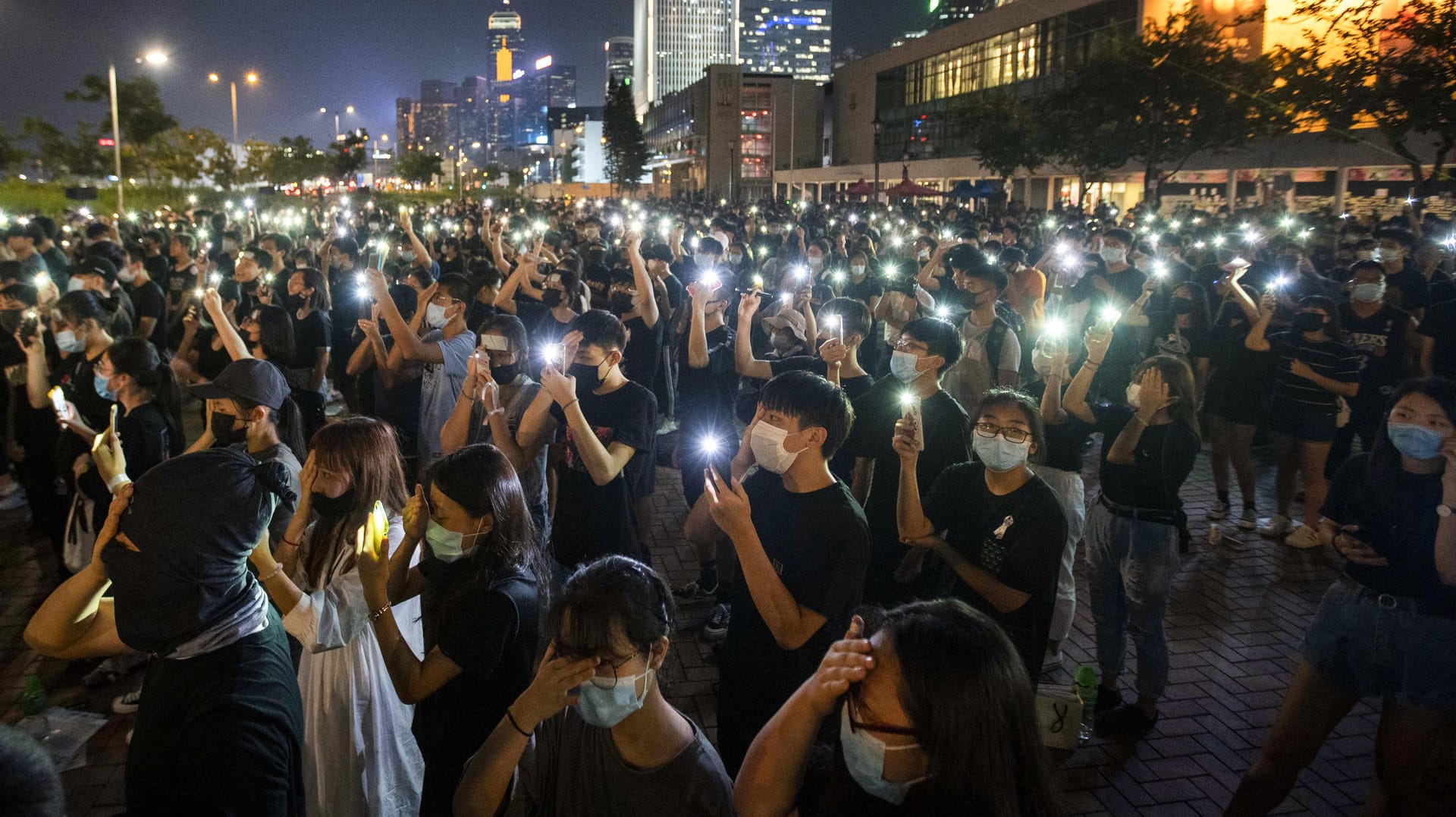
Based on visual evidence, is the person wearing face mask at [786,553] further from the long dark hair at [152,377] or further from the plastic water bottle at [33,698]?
the plastic water bottle at [33,698]

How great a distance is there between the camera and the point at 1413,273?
28.9 ft

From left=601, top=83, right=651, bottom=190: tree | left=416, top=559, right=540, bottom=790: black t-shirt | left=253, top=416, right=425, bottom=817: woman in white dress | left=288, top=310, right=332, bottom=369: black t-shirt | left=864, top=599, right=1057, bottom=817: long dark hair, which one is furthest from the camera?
left=601, top=83, right=651, bottom=190: tree

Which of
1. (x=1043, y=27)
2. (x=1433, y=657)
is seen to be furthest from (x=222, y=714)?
(x=1043, y=27)

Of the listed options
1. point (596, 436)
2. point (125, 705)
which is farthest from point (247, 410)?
point (125, 705)

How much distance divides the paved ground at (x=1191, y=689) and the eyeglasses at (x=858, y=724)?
1601 mm

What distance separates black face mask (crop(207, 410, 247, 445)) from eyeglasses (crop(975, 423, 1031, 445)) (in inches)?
128

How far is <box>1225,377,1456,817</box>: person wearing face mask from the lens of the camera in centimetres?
336

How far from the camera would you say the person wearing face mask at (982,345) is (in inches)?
246

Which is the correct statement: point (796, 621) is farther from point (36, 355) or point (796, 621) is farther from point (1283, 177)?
point (1283, 177)

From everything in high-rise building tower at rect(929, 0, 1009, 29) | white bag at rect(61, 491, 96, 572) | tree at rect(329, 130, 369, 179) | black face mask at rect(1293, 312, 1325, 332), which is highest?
high-rise building tower at rect(929, 0, 1009, 29)

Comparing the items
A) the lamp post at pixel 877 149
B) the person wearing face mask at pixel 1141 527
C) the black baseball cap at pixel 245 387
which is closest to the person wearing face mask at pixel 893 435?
the person wearing face mask at pixel 1141 527

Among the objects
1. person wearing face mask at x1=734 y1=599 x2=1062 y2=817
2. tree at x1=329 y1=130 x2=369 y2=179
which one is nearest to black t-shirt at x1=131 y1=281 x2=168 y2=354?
person wearing face mask at x1=734 y1=599 x2=1062 y2=817

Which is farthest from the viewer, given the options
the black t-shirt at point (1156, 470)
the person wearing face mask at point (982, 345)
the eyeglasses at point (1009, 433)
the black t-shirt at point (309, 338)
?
the black t-shirt at point (309, 338)

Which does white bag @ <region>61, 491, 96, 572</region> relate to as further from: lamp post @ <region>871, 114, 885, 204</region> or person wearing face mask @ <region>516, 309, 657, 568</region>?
lamp post @ <region>871, 114, 885, 204</region>
